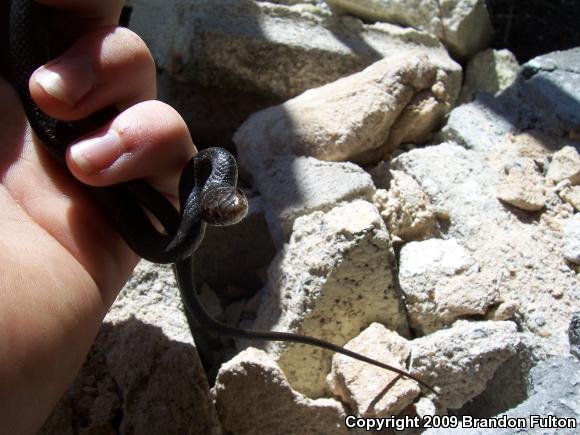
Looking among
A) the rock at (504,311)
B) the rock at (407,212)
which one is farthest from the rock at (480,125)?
the rock at (504,311)

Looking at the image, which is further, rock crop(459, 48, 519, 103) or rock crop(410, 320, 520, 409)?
rock crop(459, 48, 519, 103)

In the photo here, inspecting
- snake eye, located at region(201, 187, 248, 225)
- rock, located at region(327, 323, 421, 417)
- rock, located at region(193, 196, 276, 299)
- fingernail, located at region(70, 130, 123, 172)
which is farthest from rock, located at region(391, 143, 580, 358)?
fingernail, located at region(70, 130, 123, 172)

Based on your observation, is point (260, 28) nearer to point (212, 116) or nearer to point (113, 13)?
point (212, 116)

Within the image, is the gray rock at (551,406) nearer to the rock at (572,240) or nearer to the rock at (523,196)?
the rock at (572,240)

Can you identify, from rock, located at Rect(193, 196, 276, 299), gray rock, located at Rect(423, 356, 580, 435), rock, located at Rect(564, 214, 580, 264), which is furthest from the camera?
rock, located at Rect(193, 196, 276, 299)

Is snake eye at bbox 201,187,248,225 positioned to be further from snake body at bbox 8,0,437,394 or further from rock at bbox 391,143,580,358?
rock at bbox 391,143,580,358

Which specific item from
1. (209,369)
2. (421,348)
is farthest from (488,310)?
(209,369)

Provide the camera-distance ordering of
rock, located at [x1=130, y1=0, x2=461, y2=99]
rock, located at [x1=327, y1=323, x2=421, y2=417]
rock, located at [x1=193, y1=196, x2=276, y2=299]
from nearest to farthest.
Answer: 1. rock, located at [x1=327, y1=323, x2=421, y2=417]
2. rock, located at [x1=193, y1=196, x2=276, y2=299]
3. rock, located at [x1=130, y1=0, x2=461, y2=99]
